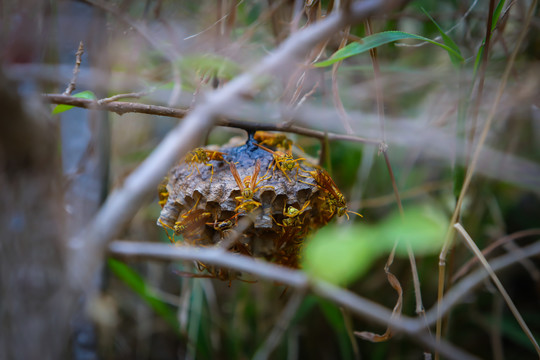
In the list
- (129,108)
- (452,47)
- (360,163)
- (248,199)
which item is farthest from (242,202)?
(360,163)

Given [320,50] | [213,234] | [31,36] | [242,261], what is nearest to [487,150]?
[320,50]

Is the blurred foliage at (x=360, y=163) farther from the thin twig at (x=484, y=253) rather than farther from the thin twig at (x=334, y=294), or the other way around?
the thin twig at (x=334, y=294)

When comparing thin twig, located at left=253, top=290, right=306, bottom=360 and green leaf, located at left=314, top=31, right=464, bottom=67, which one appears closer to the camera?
green leaf, located at left=314, top=31, right=464, bottom=67

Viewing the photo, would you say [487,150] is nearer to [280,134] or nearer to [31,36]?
[280,134]

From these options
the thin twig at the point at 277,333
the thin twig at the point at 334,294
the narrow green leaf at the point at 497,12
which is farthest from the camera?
the thin twig at the point at 277,333

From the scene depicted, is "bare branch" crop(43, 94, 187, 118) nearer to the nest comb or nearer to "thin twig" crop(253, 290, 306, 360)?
the nest comb

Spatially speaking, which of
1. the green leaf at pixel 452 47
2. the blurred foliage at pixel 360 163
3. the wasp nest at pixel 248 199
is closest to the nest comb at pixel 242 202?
the wasp nest at pixel 248 199

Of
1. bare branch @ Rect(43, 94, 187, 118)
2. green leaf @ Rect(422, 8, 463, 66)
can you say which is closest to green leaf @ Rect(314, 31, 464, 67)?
green leaf @ Rect(422, 8, 463, 66)

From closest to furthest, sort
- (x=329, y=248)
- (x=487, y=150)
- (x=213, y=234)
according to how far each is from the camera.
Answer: (x=329, y=248) → (x=213, y=234) → (x=487, y=150)
